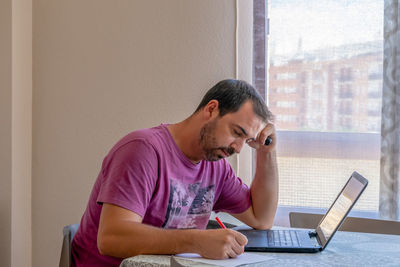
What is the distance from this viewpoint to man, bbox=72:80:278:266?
1.36 metres

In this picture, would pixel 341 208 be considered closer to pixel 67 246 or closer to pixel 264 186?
pixel 264 186

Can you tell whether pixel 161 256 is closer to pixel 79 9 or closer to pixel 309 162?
pixel 309 162

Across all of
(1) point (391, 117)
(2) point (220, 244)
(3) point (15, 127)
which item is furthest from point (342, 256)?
(3) point (15, 127)

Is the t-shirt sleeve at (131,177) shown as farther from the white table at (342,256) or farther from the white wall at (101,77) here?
the white wall at (101,77)

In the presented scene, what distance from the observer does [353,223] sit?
6.70ft

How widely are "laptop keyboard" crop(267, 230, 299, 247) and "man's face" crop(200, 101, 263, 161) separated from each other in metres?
0.29

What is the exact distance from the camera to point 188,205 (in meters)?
1.66

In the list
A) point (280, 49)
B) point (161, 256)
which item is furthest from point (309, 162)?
point (161, 256)

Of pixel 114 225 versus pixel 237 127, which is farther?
pixel 237 127

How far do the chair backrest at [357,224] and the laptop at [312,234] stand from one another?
0.37 metres

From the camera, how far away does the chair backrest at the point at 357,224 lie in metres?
1.96

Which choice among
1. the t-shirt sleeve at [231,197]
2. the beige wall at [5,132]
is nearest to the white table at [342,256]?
the t-shirt sleeve at [231,197]

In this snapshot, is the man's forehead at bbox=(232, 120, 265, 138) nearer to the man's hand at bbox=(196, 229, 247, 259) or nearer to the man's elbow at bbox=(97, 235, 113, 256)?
the man's hand at bbox=(196, 229, 247, 259)

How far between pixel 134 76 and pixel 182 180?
4.08ft
